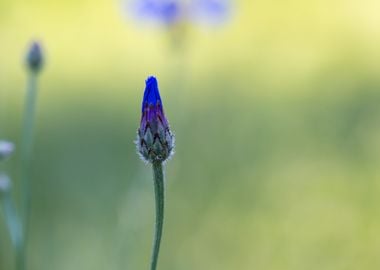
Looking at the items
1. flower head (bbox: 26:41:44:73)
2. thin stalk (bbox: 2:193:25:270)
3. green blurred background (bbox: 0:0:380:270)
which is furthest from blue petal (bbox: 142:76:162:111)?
green blurred background (bbox: 0:0:380:270)

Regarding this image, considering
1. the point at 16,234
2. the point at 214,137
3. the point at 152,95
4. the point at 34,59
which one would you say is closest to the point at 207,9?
the point at 214,137

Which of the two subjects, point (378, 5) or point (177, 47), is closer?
point (177, 47)

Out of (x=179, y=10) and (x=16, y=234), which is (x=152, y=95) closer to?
(x=16, y=234)

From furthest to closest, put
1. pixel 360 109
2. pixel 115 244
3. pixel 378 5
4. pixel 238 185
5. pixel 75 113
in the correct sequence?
pixel 378 5
pixel 75 113
pixel 360 109
pixel 238 185
pixel 115 244

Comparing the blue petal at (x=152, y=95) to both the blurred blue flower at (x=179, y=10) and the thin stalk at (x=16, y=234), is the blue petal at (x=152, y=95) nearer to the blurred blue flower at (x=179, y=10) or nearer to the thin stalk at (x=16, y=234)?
the thin stalk at (x=16, y=234)

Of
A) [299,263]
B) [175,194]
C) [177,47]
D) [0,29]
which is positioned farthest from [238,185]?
[0,29]

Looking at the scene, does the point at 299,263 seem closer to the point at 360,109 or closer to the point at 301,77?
the point at 360,109

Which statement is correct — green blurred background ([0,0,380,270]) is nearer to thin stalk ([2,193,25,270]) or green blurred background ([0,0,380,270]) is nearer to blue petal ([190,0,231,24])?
blue petal ([190,0,231,24])
